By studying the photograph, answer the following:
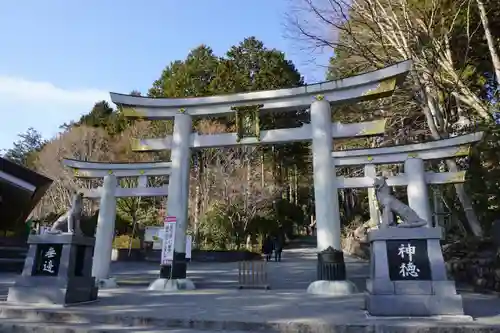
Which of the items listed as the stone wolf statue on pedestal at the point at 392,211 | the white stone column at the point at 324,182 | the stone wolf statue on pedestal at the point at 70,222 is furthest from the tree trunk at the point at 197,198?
the stone wolf statue on pedestal at the point at 392,211

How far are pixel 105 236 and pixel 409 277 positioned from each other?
8688 millimetres

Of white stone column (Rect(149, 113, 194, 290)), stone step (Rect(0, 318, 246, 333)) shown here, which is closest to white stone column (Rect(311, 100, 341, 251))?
white stone column (Rect(149, 113, 194, 290))

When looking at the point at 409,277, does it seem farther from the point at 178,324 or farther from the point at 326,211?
the point at 178,324

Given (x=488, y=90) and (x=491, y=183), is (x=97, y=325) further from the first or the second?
(x=488, y=90)

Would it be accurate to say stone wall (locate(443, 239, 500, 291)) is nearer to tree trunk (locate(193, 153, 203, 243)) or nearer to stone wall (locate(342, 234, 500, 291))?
stone wall (locate(342, 234, 500, 291))

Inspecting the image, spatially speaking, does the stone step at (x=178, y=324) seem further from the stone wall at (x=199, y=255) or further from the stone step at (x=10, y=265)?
the stone wall at (x=199, y=255)

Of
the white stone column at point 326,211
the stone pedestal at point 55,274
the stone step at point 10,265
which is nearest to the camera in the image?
the stone pedestal at point 55,274

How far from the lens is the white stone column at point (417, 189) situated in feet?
31.3

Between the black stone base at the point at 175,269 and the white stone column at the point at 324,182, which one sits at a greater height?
the white stone column at the point at 324,182

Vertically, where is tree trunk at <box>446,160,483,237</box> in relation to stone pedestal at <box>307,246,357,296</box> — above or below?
above

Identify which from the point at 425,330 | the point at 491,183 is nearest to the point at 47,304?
the point at 425,330

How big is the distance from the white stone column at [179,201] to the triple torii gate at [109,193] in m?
0.47

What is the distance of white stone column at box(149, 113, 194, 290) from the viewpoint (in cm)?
992

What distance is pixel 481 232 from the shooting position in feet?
38.4
